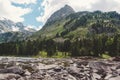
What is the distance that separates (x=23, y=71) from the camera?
4122 centimetres

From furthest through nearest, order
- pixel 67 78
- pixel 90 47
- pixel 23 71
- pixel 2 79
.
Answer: pixel 90 47, pixel 23 71, pixel 67 78, pixel 2 79

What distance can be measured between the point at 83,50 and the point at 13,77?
152 metres

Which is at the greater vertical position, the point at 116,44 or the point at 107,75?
the point at 116,44

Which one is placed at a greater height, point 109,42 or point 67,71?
point 109,42

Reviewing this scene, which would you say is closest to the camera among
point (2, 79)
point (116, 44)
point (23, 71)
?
point (2, 79)

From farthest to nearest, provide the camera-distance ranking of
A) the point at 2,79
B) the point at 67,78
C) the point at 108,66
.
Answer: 1. the point at 108,66
2. the point at 67,78
3. the point at 2,79

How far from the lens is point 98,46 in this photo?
18812 cm

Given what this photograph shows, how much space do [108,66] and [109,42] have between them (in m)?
147

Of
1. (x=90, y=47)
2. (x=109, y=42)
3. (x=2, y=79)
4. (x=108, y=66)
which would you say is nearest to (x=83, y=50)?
(x=90, y=47)

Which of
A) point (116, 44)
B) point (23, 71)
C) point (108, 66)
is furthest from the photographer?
point (116, 44)

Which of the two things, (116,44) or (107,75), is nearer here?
(107,75)

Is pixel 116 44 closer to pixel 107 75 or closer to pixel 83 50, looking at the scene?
pixel 83 50

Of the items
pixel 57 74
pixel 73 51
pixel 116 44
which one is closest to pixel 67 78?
pixel 57 74

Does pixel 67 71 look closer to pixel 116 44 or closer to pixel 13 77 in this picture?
pixel 13 77
